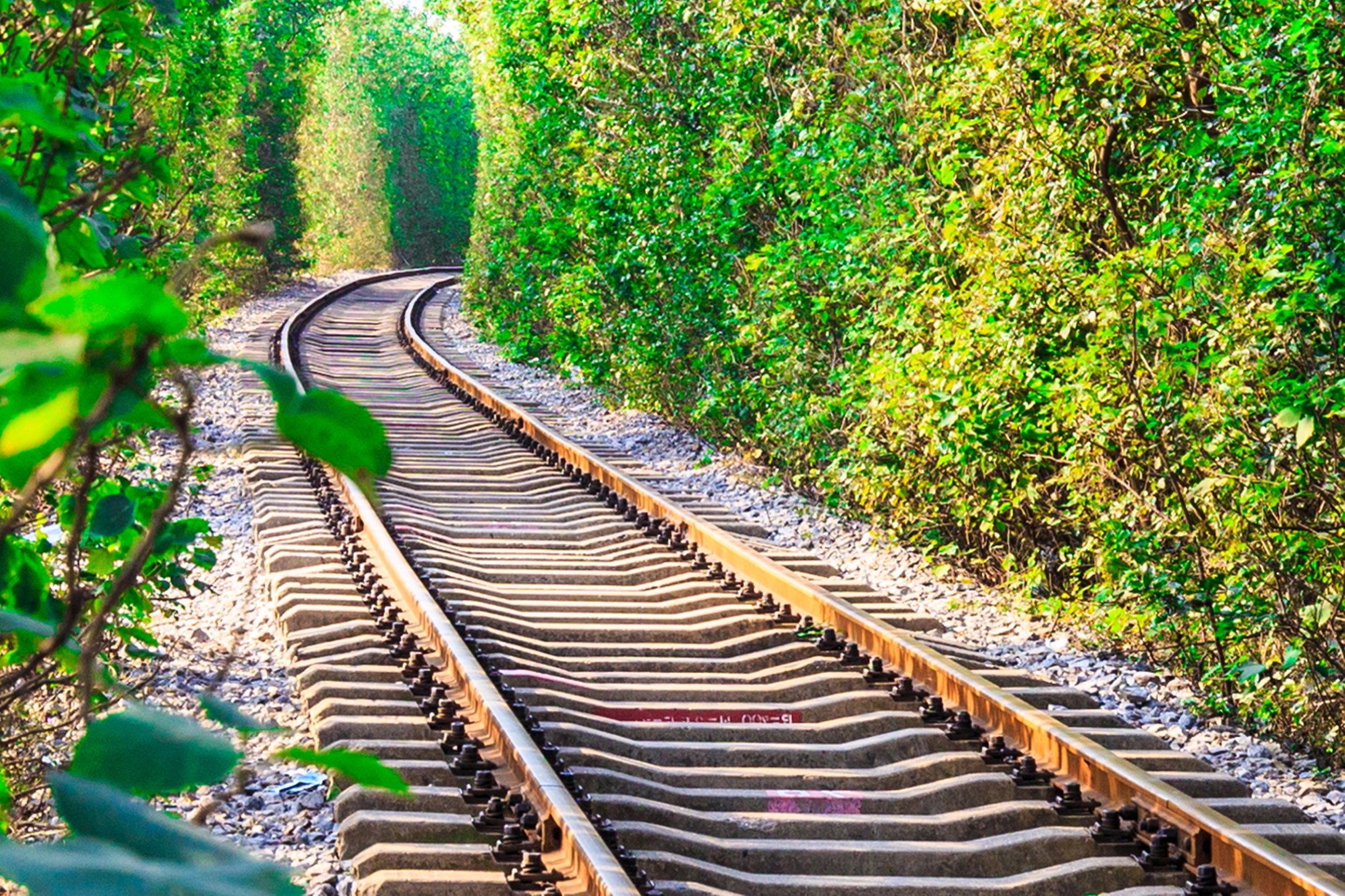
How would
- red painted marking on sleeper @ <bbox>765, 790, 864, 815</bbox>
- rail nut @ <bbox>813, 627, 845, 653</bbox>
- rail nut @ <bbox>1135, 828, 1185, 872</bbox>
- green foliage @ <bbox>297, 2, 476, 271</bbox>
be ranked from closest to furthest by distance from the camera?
rail nut @ <bbox>1135, 828, 1185, 872</bbox> < red painted marking on sleeper @ <bbox>765, 790, 864, 815</bbox> < rail nut @ <bbox>813, 627, 845, 653</bbox> < green foliage @ <bbox>297, 2, 476, 271</bbox>

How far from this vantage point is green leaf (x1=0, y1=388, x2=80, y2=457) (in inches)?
24.1

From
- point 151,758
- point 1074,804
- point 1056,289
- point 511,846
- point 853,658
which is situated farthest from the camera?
point 1056,289

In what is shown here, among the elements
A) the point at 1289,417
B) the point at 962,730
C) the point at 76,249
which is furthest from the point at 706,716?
the point at 76,249

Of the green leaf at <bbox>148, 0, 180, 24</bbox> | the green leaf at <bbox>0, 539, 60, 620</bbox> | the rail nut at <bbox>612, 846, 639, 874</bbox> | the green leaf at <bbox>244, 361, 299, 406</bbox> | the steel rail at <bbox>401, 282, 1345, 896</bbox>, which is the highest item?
the green leaf at <bbox>148, 0, 180, 24</bbox>

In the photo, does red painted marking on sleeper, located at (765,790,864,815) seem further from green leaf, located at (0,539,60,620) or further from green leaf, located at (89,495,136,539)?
green leaf, located at (0,539,60,620)

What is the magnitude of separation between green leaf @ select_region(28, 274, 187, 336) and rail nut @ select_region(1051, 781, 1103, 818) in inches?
153

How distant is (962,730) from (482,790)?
167 cm

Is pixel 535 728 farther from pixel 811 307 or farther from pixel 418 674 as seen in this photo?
pixel 811 307

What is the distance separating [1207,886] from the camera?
354cm

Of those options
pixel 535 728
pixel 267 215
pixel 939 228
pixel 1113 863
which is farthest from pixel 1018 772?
pixel 267 215

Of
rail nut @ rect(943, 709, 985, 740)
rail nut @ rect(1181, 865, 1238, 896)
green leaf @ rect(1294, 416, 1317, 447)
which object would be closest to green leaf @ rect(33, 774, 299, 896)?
rail nut @ rect(1181, 865, 1238, 896)

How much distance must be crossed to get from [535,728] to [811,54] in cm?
600

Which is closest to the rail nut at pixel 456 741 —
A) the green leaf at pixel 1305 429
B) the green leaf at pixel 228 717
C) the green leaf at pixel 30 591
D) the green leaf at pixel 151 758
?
the green leaf at pixel 30 591

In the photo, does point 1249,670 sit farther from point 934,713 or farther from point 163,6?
point 163,6
